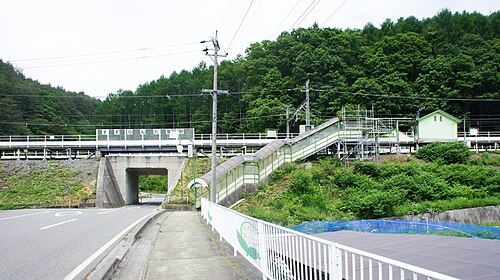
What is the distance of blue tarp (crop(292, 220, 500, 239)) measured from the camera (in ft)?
37.0

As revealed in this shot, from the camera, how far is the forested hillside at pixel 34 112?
72875 mm

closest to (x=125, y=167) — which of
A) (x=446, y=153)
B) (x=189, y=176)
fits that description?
(x=189, y=176)

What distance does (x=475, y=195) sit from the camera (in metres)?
23.1

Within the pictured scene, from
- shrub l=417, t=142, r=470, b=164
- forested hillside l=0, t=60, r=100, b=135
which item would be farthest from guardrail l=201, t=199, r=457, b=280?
forested hillside l=0, t=60, r=100, b=135

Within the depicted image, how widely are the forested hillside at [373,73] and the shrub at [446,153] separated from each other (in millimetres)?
19311

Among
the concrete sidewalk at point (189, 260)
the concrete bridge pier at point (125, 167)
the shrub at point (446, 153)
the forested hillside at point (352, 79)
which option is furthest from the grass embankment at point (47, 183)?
the shrub at point (446, 153)

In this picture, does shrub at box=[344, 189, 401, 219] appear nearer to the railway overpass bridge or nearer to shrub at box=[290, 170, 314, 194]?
shrub at box=[290, 170, 314, 194]

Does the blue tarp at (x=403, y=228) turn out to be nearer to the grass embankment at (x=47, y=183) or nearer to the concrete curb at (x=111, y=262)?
the concrete curb at (x=111, y=262)

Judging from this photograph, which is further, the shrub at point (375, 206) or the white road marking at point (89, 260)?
the shrub at point (375, 206)

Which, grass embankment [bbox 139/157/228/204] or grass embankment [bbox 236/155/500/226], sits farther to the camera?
grass embankment [bbox 139/157/228/204]

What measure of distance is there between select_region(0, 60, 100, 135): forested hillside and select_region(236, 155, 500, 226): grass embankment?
211 ft

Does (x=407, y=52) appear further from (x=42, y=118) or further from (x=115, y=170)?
(x=42, y=118)

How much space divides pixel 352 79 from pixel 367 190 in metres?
39.5

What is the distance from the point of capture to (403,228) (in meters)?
13.2
